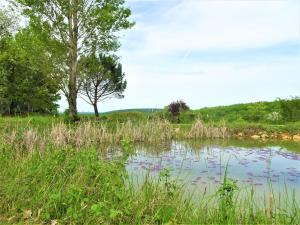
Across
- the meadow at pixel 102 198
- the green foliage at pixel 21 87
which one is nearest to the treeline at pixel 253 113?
the green foliage at pixel 21 87

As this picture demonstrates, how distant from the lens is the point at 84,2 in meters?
24.8

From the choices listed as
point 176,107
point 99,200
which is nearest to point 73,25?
point 176,107

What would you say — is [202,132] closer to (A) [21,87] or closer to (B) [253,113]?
(B) [253,113]

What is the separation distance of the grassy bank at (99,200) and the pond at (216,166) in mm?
1099

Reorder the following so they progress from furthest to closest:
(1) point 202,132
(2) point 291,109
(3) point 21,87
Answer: (3) point 21,87
(2) point 291,109
(1) point 202,132

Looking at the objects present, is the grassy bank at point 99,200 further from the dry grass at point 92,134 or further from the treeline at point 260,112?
the treeline at point 260,112

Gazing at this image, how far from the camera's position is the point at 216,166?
10.8m

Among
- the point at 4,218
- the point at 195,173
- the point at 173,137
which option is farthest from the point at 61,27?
the point at 4,218

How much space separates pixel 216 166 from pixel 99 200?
6.09 metres

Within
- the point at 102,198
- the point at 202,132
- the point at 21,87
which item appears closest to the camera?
the point at 102,198

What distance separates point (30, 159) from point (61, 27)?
61.3 ft

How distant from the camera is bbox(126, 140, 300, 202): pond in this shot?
8.24 m

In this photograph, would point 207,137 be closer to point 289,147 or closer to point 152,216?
point 289,147

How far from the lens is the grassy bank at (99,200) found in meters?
4.65
